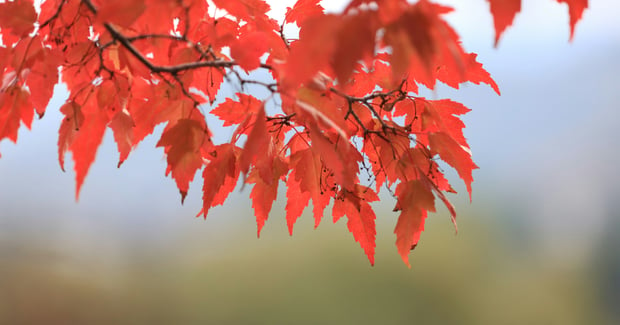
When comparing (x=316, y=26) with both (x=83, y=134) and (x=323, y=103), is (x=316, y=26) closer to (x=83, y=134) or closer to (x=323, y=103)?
(x=323, y=103)

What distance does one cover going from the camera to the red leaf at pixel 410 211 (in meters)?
0.85

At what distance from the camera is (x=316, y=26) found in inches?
20.4

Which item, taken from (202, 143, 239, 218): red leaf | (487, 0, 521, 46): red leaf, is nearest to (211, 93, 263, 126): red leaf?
(202, 143, 239, 218): red leaf

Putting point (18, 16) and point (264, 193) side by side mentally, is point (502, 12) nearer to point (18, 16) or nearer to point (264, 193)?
point (264, 193)

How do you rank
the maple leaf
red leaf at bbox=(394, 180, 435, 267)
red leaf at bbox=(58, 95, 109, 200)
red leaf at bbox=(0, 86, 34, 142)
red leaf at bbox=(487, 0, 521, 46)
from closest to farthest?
red leaf at bbox=(487, 0, 521, 46), red leaf at bbox=(58, 95, 109, 200), red leaf at bbox=(394, 180, 435, 267), red leaf at bbox=(0, 86, 34, 142), the maple leaf

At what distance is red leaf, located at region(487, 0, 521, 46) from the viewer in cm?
62

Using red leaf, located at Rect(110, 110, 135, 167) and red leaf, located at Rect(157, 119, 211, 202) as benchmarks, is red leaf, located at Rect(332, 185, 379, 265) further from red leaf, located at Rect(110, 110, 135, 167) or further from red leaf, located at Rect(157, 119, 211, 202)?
red leaf, located at Rect(110, 110, 135, 167)

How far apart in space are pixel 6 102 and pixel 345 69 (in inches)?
30.4

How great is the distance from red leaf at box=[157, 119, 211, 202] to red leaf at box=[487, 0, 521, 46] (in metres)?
0.49

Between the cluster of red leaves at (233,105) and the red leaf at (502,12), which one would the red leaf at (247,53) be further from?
the red leaf at (502,12)

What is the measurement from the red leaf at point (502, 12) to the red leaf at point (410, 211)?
306mm

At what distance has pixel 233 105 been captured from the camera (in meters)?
1.05

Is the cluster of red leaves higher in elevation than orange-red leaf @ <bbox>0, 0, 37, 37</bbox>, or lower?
lower

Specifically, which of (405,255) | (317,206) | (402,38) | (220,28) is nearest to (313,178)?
(317,206)
